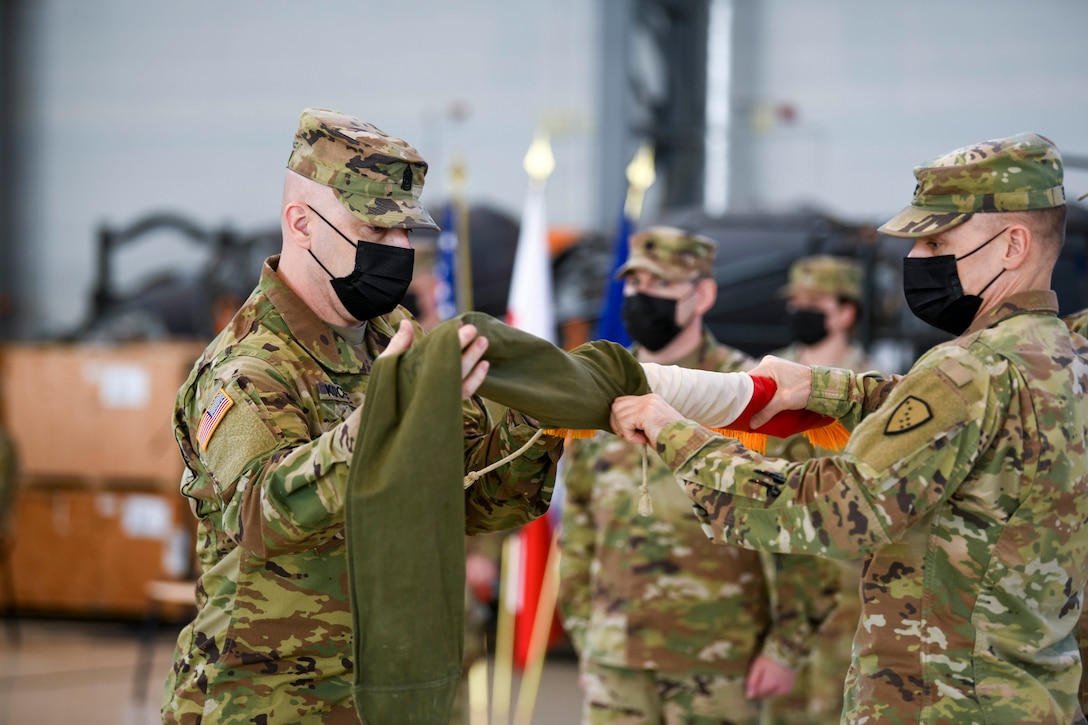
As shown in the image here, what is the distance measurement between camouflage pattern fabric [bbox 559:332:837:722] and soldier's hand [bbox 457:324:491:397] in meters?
1.45

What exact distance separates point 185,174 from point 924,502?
33.7ft

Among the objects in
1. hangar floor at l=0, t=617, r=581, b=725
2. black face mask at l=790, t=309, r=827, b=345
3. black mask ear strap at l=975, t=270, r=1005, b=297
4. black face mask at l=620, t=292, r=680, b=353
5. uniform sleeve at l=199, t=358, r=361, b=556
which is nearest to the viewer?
uniform sleeve at l=199, t=358, r=361, b=556

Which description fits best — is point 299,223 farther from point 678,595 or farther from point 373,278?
point 678,595

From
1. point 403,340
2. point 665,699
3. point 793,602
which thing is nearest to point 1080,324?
point 793,602

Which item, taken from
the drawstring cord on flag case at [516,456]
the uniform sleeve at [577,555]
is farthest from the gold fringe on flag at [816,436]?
the uniform sleeve at [577,555]

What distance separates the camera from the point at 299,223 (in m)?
2.38

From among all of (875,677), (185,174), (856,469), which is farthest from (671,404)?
(185,174)

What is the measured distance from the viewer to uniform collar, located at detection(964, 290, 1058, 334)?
2.19 metres

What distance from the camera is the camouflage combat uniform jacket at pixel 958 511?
79.7 inches

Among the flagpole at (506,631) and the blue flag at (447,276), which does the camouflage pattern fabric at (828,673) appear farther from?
the blue flag at (447,276)

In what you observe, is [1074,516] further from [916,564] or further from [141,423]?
[141,423]

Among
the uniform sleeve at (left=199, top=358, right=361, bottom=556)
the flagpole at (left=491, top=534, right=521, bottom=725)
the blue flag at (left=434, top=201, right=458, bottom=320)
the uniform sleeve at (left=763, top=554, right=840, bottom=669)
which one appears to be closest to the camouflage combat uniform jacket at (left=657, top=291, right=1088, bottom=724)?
the uniform sleeve at (left=199, top=358, right=361, bottom=556)

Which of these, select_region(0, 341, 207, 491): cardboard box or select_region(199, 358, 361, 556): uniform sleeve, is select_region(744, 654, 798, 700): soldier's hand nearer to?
select_region(199, 358, 361, 556): uniform sleeve

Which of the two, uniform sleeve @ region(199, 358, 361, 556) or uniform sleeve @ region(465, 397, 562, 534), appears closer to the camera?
uniform sleeve @ region(199, 358, 361, 556)
